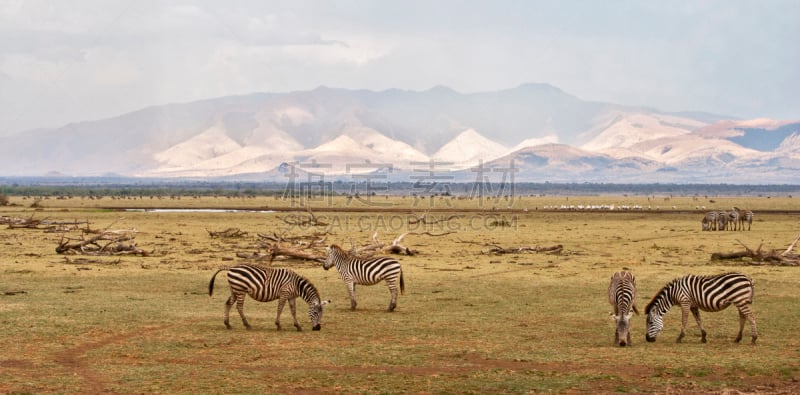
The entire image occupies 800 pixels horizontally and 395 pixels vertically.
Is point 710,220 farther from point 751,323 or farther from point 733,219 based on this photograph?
point 751,323

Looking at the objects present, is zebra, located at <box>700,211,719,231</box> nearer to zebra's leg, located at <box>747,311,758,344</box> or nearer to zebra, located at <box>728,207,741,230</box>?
zebra, located at <box>728,207,741,230</box>

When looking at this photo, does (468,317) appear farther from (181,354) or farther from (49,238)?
(49,238)

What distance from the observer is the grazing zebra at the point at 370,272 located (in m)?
24.0

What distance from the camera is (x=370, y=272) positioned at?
24281mm

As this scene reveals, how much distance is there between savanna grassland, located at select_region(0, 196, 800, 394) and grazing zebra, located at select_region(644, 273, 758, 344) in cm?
45

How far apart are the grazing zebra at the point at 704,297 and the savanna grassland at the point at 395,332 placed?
446 millimetres

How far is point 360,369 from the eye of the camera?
16.6 m

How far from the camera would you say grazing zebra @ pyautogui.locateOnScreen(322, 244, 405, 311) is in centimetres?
2403

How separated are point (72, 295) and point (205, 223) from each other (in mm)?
36706

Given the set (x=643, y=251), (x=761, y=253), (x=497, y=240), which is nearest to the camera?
(x=761, y=253)

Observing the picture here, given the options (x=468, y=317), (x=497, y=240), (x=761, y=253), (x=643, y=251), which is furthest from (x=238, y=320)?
(x=497, y=240)

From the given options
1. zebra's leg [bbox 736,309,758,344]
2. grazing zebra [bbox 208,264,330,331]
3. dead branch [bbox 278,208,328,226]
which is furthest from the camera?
dead branch [bbox 278,208,328,226]

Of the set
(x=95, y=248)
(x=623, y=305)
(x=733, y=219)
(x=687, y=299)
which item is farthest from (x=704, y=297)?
(x=733, y=219)

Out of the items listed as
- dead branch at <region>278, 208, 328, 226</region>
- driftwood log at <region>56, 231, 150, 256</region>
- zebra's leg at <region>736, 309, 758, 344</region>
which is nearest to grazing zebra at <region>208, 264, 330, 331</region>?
zebra's leg at <region>736, 309, 758, 344</region>
